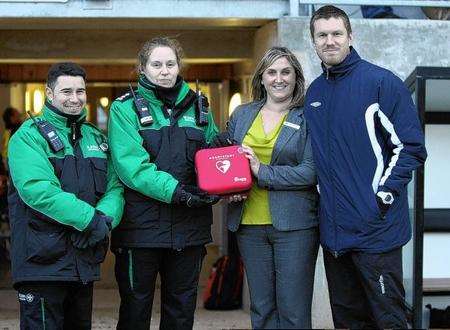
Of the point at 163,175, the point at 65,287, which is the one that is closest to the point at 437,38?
the point at 163,175

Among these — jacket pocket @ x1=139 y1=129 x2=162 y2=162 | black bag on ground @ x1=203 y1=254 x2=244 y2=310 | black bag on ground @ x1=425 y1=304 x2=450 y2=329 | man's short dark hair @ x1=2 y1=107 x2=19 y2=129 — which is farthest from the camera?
man's short dark hair @ x1=2 y1=107 x2=19 y2=129

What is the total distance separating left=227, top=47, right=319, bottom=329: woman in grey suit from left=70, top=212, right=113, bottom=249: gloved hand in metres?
0.68

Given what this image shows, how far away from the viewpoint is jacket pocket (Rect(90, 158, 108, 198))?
15.4ft

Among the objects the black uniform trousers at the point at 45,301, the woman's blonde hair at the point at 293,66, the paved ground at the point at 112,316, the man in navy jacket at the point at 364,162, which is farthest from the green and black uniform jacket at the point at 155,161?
the paved ground at the point at 112,316

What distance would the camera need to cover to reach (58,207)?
441cm

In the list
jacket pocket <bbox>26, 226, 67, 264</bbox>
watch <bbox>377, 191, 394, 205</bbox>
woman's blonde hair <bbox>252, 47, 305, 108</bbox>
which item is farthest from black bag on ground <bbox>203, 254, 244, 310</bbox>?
watch <bbox>377, 191, 394, 205</bbox>

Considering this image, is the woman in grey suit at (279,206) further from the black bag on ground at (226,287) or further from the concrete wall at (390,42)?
the black bag on ground at (226,287)

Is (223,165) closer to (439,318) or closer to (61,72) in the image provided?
(61,72)

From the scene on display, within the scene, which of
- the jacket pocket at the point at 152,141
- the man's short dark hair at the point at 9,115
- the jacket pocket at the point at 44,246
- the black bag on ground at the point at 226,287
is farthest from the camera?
the man's short dark hair at the point at 9,115

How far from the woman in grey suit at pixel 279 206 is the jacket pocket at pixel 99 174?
2.29 ft

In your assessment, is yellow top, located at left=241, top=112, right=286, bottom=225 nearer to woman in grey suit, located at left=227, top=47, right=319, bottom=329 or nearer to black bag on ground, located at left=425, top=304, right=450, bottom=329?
woman in grey suit, located at left=227, top=47, right=319, bottom=329

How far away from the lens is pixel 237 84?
9.37 meters

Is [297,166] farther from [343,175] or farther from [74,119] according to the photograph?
[74,119]

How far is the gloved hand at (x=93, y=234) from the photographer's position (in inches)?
177
